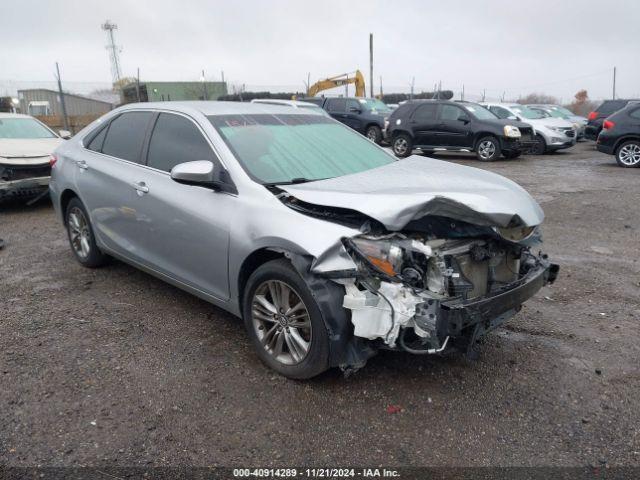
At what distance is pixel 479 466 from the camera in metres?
2.56

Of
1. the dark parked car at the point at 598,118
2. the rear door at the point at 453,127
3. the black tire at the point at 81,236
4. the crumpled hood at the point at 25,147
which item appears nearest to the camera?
the black tire at the point at 81,236

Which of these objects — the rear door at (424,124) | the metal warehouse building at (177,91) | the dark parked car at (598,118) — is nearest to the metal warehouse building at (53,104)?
the metal warehouse building at (177,91)

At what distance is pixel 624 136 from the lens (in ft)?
41.3

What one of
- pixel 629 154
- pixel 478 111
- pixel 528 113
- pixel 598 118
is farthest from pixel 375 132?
pixel 629 154

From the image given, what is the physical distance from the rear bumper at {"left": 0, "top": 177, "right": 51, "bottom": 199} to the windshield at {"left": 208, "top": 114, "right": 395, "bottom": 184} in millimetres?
5538

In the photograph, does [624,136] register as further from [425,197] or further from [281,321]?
[281,321]

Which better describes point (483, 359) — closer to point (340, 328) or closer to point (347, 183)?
A: point (340, 328)

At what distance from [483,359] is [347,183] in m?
1.49

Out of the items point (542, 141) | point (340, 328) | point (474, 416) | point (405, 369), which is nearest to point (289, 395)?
point (340, 328)

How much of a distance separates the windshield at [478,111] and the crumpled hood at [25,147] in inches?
407

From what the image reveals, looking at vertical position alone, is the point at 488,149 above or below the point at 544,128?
below

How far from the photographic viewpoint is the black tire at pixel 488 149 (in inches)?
554

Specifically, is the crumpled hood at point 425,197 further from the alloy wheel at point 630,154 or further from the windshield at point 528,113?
the windshield at point 528,113

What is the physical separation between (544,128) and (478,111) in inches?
111
